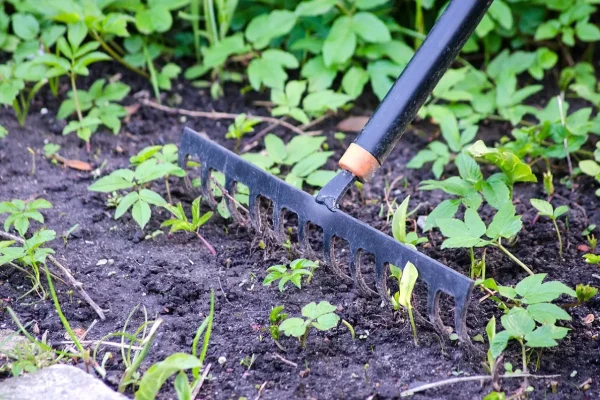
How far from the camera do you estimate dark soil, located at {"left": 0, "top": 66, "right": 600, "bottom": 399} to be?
1.75 metres

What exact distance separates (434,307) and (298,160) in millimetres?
936

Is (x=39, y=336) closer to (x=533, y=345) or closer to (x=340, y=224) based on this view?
(x=340, y=224)

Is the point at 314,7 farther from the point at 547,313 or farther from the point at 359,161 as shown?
the point at 547,313

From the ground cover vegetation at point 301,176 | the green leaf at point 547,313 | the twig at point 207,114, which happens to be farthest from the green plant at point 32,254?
the green leaf at point 547,313

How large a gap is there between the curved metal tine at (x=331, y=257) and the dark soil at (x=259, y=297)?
36mm

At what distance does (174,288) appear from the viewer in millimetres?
2045

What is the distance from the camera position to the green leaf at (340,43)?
2891mm

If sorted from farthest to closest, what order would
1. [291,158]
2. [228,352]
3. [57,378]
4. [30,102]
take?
1. [30,102]
2. [291,158]
3. [228,352]
4. [57,378]

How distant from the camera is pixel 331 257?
204 cm

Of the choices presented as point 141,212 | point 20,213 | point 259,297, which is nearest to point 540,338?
point 259,297

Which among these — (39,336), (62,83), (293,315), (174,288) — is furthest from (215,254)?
(62,83)

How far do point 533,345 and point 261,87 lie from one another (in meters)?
1.92

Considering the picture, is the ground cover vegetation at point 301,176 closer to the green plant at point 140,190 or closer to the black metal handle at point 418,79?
the green plant at point 140,190

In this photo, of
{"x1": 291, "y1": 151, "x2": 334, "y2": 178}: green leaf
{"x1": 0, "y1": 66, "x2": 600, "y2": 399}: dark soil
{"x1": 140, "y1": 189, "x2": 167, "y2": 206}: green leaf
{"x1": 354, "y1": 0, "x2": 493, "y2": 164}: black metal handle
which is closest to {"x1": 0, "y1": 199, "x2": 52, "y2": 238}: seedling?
{"x1": 0, "y1": 66, "x2": 600, "y2": 399}: dark soil
